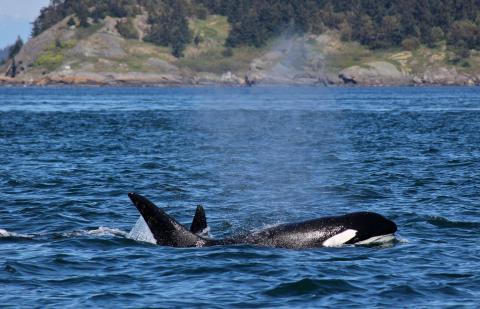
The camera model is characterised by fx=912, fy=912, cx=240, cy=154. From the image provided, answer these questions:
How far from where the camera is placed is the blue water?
48.6ft

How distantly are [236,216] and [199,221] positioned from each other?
421cm

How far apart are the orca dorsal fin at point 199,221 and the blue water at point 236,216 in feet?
2.63

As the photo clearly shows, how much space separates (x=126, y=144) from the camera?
47625mm

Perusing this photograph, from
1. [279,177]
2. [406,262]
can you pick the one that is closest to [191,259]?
[406,262]

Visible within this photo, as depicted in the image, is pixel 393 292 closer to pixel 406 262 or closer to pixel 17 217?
pixel 406 262

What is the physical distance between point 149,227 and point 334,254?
3.65 metres

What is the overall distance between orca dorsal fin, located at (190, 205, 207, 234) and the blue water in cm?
80

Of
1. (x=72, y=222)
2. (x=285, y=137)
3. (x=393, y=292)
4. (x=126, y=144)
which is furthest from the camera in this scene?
(x=285, y=137)

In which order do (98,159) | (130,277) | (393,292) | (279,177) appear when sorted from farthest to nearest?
(98,159)
(279,177)
(130,277)
(393,292)

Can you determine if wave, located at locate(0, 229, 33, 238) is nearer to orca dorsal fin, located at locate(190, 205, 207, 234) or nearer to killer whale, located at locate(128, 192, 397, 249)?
killer whale, located at locate(128, 192, 397, 249)

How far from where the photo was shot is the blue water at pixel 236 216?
48.6 feet

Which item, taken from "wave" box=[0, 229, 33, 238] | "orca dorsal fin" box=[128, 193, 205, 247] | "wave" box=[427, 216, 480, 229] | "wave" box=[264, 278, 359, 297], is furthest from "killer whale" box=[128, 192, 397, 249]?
"wave" box=[0, 229, 33, 238]

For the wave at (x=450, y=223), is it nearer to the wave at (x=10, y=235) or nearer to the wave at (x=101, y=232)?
the wave at (x=101, y=232)

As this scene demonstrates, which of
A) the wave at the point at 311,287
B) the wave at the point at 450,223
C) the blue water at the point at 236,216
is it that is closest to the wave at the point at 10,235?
the blue water at the point at 236,216
